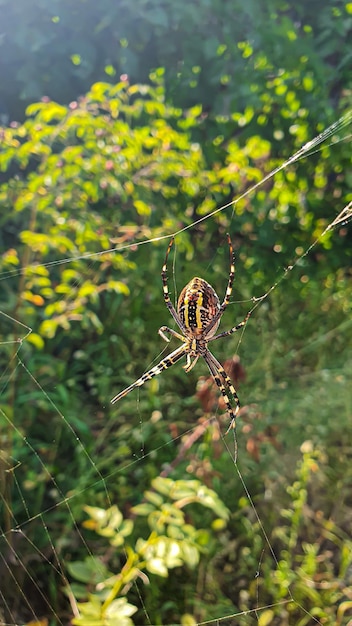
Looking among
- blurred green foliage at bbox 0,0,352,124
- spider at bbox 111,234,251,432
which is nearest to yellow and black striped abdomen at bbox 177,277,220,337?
spider at bbox 111,234,251,432

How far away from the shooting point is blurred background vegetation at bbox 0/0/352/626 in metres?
1.79

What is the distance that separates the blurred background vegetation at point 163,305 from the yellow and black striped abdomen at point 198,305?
471 mm

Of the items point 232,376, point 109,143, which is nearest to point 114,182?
point 109,143

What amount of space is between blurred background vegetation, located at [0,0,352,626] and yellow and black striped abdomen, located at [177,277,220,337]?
471 millimetres

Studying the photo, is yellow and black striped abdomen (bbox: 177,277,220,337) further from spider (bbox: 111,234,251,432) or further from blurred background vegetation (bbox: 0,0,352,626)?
blurred background vegetation (bbox: 0,0,352,626)

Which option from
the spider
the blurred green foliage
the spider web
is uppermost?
the blurred green foliage

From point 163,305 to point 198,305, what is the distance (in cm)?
86

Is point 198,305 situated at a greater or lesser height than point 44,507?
greater

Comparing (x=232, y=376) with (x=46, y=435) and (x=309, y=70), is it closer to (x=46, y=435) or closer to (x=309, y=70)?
(x=46, y=435)

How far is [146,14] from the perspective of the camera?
2436 mm

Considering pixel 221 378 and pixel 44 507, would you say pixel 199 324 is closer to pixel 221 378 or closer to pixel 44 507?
pixel 221 378

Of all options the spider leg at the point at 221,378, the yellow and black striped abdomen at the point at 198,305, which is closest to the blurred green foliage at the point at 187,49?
the spider leg at the point at 221,378

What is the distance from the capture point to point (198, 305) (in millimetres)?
1181

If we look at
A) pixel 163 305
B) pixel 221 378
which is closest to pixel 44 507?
pixel 163 305
